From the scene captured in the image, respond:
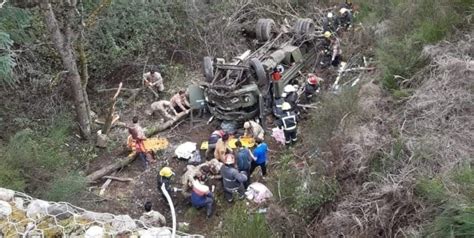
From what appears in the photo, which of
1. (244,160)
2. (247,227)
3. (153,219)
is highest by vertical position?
(247,227)

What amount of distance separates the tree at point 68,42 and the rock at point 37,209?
21.0ft

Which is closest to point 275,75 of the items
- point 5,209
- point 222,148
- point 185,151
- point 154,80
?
point 222,148

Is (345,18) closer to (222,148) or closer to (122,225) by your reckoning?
(222,148)

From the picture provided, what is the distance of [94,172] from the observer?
10648mm

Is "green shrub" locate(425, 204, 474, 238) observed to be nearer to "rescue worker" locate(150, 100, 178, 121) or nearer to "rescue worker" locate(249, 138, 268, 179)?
"rescue worker" locate(249, 138, 268, 179)

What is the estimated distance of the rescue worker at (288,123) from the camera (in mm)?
10688

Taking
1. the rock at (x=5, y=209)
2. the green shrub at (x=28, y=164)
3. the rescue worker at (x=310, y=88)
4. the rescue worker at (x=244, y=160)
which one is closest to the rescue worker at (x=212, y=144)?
the rescue worker at (x=244, y=160)

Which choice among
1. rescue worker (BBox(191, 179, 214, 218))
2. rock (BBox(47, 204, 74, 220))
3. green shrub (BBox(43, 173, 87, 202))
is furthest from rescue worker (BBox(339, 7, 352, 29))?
rock (BBox(47, 204, 74, 220))

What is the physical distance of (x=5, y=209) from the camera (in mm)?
4789

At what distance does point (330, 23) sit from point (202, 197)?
7.58m

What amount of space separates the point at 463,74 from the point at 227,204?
462 centimetres

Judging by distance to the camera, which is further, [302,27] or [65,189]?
[302,27]

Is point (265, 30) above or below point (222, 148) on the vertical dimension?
above

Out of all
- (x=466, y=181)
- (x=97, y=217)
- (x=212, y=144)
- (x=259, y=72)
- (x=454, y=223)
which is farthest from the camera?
(x=259, y=72)
